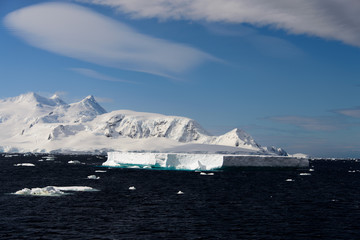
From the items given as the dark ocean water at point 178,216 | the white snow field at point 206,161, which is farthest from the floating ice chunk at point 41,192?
the white snow field at point 206,161

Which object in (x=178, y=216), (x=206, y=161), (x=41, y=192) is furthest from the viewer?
(x=206, y=161)

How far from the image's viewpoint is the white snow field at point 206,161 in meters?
76.6

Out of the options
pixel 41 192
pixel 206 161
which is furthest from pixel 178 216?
pixel 206 161

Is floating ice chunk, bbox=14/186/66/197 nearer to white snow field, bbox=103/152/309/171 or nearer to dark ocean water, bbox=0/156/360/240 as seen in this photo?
dark ocean water, bbox=0/156/360/240

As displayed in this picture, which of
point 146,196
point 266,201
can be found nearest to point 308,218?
point 266,201

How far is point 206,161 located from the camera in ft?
259

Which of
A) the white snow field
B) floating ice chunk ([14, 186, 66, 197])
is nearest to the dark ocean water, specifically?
floating ice chunk ([14, 186, 66, 197])

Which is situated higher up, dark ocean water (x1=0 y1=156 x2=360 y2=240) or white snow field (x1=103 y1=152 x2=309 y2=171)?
white snow field (x1=103 y1=152 x2=309 y2=171)

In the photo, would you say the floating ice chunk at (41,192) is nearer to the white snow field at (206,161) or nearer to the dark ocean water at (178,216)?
the dark ocean water at (178,216)

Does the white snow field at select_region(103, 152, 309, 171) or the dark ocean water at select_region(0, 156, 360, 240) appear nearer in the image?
the dark ocean water at select_region(0, 156, 360, 240)

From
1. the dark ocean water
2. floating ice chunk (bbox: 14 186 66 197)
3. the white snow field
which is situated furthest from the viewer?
the white snow field

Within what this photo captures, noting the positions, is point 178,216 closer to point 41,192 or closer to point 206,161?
point 41,192

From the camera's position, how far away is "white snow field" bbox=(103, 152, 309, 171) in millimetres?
76562

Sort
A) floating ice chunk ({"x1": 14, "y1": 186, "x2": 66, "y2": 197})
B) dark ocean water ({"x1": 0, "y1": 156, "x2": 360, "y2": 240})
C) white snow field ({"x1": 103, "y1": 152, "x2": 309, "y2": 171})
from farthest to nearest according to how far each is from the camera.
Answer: white snow field ({"x1": 103, "y1": 152, "x2": 309, "y2": 171}), floating ice chunk ({"x1": 14, "y1": 186, "x2": 66, "y2": 197}), dark ocean water ({"x1": 0, "y1": 156, "x2": 360, "y2": 240})
